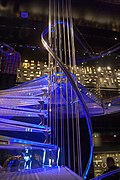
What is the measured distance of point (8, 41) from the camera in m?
5.64

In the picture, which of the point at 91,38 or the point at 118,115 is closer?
the point at 118,115

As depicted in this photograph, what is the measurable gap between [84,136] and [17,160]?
2949 millimetres

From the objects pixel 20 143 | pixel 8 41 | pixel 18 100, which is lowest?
pixel 20 143

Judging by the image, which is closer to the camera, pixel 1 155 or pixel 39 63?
pixel 1 155

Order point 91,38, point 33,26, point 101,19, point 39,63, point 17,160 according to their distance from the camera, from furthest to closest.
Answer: point 39,63 → point 91,38 → point 33,26 → point 101,19 → point 17,160

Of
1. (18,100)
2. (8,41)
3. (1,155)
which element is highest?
(8,41)

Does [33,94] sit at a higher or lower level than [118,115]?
higher

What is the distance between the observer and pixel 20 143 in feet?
5.29

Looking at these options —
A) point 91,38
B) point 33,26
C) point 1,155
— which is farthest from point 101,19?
point 1,155

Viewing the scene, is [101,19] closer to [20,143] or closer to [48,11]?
[48,11]

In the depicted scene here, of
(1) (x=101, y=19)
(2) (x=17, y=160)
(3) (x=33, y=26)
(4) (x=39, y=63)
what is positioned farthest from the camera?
(4) (x=39, y=63)

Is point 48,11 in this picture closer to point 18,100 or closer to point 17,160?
point 18,100

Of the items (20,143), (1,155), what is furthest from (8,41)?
(20,143)

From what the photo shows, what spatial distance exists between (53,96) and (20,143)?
1.00m
